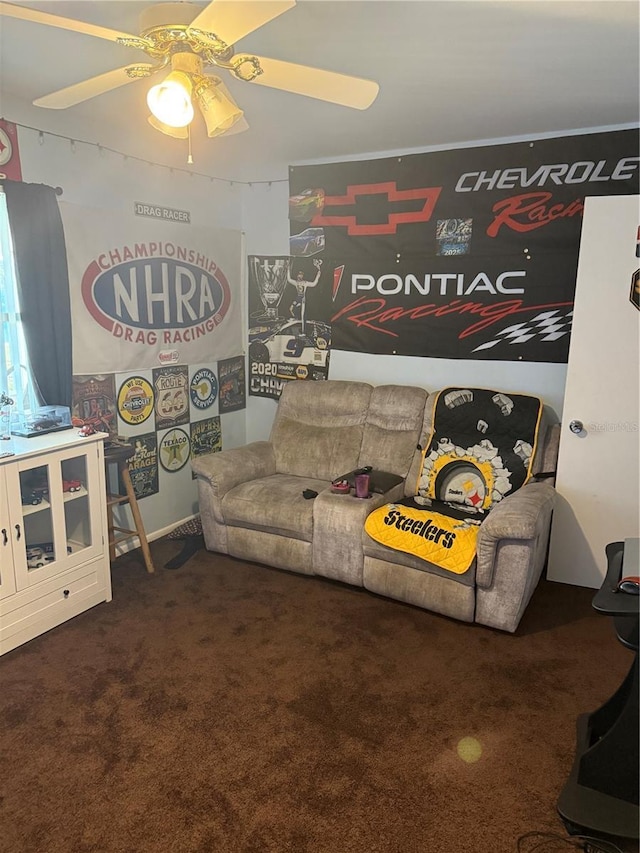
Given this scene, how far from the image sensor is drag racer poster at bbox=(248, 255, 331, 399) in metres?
4.13

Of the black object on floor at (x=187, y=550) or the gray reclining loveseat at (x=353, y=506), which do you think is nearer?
the gray reclining loveseat at (x=353, y=506)

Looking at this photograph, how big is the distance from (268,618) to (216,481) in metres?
0.86

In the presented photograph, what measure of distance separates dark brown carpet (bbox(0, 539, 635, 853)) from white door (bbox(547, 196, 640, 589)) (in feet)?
1.03

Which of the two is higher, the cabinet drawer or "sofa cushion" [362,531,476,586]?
"sofa cushion" [362,531,476,586]

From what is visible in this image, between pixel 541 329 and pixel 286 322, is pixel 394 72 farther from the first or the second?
pixel 286 322

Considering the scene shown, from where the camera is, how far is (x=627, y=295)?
2.83 m

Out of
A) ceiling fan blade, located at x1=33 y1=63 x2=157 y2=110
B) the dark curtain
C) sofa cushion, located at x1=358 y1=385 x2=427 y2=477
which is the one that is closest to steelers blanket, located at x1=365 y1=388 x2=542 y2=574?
sofa cushion, located at x1=358 y1=385 x2=427 y2=477

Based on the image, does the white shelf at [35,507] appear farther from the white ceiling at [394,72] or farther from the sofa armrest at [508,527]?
the sofa armrest at [508,527]

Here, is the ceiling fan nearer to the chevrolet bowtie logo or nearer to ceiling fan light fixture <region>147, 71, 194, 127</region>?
ceiling fan light fixture <region>147, 71, 194, 127</region>

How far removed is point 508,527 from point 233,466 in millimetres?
1629

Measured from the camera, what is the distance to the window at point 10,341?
2.85 metres

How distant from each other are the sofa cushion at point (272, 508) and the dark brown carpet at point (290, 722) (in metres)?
0.36

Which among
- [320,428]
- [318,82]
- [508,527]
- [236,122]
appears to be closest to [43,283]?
[236,122]

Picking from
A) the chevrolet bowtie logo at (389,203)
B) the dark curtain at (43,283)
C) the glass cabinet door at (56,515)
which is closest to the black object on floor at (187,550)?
the glass cabinet door at (56,515)
